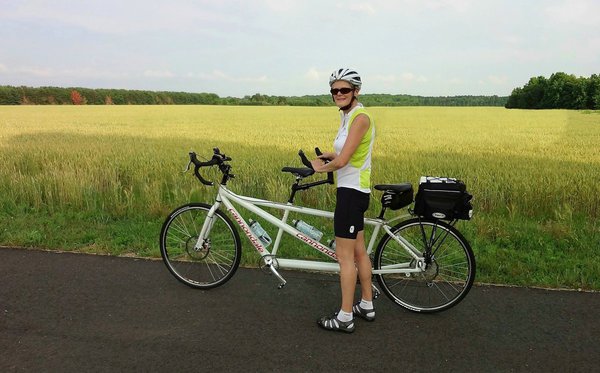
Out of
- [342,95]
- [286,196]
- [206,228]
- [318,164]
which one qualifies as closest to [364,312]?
[318,164]

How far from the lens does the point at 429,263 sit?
3775 millimetres

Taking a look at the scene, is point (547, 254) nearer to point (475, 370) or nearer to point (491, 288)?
point (491, 288)

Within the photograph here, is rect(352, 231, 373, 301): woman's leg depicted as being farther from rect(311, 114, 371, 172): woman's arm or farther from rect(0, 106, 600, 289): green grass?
rect(0, 106, 600, 289): green grass

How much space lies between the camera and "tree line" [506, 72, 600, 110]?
257 ft

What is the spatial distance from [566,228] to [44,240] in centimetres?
666

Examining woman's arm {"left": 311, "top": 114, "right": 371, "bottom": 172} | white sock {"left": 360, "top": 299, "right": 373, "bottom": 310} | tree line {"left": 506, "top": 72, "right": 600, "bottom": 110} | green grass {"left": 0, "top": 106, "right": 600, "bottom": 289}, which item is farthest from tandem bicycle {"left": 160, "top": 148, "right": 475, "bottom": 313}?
tree line {"left": 506, "top": 72, "right": 600, "bottom": 110}

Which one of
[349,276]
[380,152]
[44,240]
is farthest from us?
[380,152]

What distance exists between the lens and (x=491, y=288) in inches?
168

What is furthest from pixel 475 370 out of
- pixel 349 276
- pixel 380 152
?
pixel 380 152

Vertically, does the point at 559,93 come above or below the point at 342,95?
above

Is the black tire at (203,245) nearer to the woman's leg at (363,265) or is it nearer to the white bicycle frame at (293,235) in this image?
the white bicycle frame at (293,235)

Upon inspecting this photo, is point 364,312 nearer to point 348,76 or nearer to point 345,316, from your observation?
point 345,316

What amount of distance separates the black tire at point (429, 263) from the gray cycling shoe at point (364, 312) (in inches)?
13.5

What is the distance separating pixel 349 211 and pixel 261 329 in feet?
3.77
